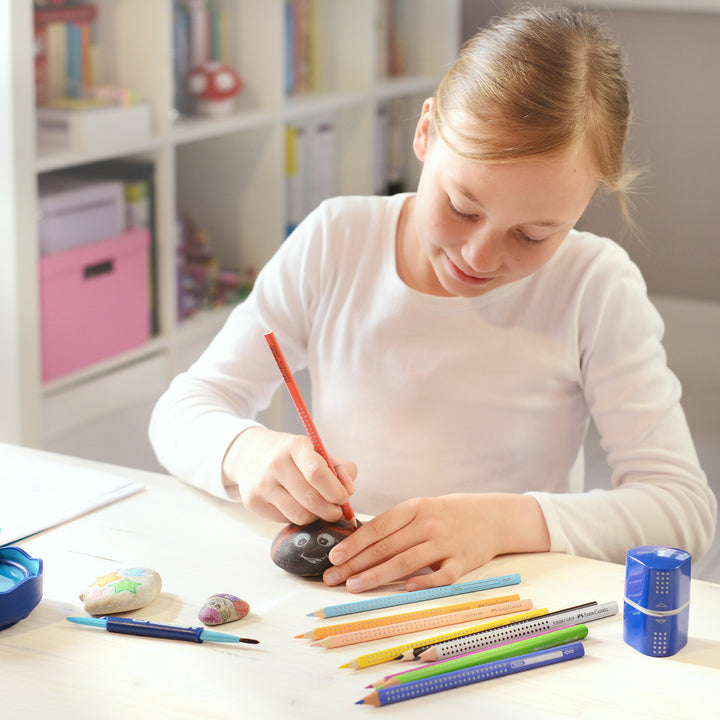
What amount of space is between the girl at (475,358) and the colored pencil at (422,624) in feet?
0.21

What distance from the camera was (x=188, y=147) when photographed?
8.47 ft

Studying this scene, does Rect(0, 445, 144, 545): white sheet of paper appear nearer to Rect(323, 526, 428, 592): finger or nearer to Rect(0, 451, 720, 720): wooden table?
Rect(0, 451, 720, 720): wooden table

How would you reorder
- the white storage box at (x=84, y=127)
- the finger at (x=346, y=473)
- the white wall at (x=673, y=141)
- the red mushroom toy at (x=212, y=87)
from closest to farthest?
the finger at (x=346, y=473) < the white storage box at (x=84, y=127) < the red mushroom toy at (x=212, y=87) < the white wall at (x=673, y=141)

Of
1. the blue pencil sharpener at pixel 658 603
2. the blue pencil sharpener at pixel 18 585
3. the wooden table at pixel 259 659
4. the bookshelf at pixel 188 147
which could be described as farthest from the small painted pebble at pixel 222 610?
the bookshelf at pixel 188 147

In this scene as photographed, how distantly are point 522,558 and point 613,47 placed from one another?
0.52 m

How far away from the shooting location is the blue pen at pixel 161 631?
72 cm

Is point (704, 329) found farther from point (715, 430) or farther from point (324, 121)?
point (324, 121)

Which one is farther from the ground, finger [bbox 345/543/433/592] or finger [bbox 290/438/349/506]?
finger [bbox 290/438/349/506]

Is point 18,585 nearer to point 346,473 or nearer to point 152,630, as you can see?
point 152,630

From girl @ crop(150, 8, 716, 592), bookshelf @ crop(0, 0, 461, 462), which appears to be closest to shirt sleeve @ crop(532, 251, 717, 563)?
girl @ crop(150, 8, 716, 592)

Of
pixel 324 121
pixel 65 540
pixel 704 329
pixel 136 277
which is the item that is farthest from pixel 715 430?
pixel 65 540

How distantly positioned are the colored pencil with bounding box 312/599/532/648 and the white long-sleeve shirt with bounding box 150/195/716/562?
12.4 inches

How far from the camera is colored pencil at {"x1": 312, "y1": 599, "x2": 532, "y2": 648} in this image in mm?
720

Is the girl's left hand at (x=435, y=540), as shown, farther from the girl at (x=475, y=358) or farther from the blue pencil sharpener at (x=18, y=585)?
the blue pencil sharpener at (x=18, y=585)
